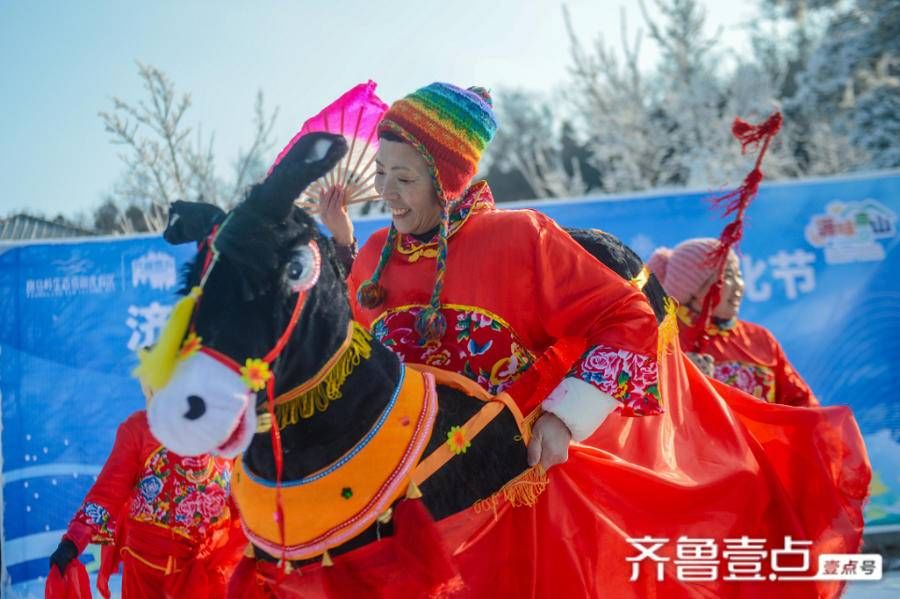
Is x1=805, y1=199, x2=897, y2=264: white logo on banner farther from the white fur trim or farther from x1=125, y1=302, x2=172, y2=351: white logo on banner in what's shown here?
the white fur trim

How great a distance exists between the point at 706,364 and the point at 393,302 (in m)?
2.01

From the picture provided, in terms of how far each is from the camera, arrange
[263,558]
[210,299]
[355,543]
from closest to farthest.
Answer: [210,299], [355,543], [263,558]

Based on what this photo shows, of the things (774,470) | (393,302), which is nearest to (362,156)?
(393,302)

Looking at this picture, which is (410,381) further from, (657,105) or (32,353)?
(657,105)

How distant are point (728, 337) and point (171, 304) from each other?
9.45ft

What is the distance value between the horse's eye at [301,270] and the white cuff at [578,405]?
66 cm

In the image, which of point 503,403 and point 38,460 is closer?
point 503,403

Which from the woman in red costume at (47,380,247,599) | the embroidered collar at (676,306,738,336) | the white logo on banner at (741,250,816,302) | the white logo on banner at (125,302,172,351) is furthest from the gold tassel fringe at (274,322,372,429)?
the white logo on banner at (741,250,816,302)

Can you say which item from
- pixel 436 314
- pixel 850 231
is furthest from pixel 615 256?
pixel 850 231

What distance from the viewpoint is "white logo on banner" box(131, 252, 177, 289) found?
493cm

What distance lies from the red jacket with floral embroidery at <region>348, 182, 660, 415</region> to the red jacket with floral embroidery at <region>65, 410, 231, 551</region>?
163cm

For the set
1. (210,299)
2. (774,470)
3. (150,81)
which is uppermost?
(150,81)

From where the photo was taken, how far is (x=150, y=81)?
6.77m

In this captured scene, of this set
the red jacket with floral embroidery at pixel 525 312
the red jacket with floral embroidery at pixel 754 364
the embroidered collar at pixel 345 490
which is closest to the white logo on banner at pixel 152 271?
the red jacket with floral embroidery at pixel 754 364
